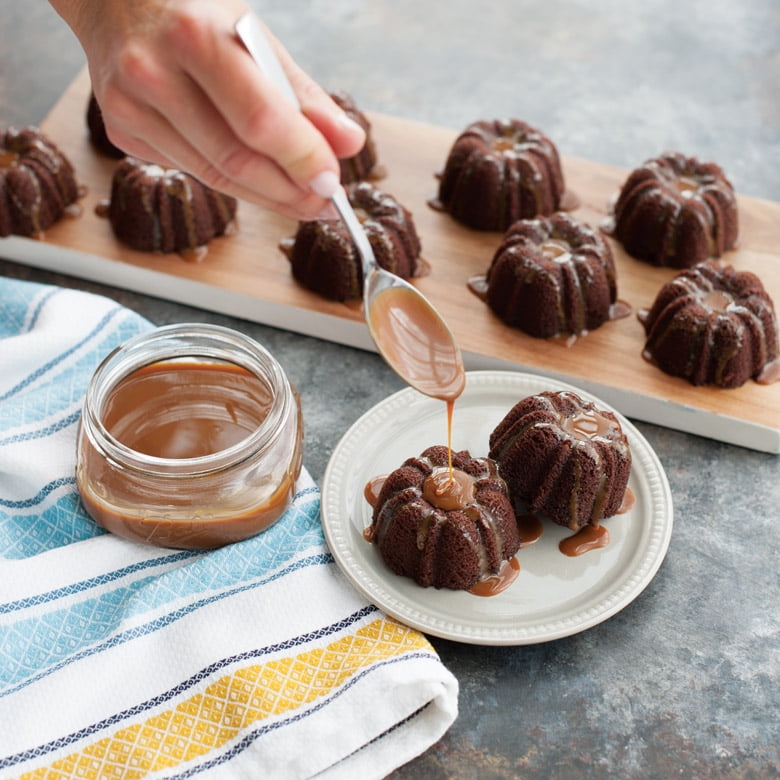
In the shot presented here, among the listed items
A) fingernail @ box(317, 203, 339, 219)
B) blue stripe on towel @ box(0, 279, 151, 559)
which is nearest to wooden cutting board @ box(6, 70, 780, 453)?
blue stripe on towel @ box(0, 279, 151, 559)

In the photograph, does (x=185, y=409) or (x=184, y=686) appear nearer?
→ (x=184, y=686)

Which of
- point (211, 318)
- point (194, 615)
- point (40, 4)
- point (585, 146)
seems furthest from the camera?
point (40, 4)

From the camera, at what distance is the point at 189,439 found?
2197 millimetres

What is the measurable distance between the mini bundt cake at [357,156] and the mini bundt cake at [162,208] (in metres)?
0.40

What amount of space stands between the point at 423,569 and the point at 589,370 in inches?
33.2

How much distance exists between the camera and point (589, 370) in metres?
2.69

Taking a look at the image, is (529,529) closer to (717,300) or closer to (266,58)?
(717,300)

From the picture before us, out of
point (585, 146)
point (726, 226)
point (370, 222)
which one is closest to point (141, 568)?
point (370, 222)

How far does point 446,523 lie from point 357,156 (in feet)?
4.81

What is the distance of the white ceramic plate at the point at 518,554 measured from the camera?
208 centimetres

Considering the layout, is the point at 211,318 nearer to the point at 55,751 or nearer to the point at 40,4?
the point at 55,751

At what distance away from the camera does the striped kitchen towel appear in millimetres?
1906

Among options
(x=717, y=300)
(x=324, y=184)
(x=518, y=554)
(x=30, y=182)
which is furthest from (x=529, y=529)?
(x=30, y=182)

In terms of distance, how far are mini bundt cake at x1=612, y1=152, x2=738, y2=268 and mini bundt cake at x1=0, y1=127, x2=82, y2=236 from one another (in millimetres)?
1643
